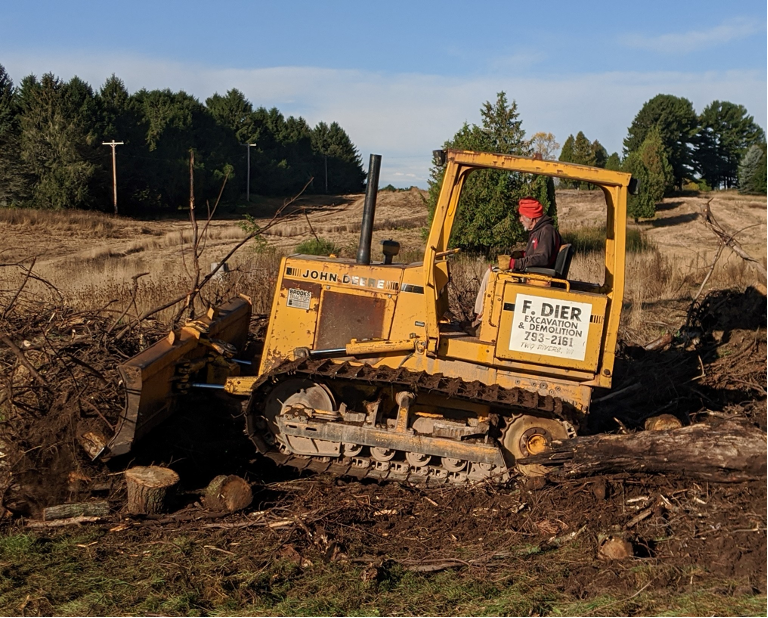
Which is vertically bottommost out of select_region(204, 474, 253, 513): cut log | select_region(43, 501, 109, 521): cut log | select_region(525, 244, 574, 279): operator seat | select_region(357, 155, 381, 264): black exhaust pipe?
select_region(43, 501, 109, 521): cut log

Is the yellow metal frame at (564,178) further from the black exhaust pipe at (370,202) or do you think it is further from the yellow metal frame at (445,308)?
the black exhaust pipe at (370,202)

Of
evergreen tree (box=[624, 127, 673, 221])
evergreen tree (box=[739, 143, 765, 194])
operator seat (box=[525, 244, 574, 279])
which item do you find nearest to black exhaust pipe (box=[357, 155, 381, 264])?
operator seat (box=[525, 244, 574, 279])

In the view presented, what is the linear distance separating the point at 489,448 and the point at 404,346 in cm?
117

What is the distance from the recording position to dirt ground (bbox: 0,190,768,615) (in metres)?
5.08

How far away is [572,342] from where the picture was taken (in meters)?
6.76

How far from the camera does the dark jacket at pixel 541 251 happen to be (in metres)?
7.02

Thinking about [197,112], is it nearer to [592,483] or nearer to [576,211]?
[576,211]

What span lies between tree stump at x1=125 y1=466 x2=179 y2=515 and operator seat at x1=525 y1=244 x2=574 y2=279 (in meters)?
3.58

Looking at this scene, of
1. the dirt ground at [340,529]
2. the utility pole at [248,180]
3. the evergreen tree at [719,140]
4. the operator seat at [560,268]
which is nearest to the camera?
the dirt ground at [340,529]

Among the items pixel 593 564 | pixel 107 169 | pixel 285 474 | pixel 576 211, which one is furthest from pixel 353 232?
pixel 593 564

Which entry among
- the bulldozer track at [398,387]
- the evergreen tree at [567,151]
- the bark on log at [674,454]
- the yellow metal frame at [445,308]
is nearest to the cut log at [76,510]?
the bulldozer track at [398,387]

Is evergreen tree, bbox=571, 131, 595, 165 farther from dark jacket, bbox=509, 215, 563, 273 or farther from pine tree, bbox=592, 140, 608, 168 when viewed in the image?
dark jacket, bbox=509, 215, 563, 273

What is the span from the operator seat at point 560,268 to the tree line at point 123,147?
91.7 feet

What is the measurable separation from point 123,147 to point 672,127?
125ft
